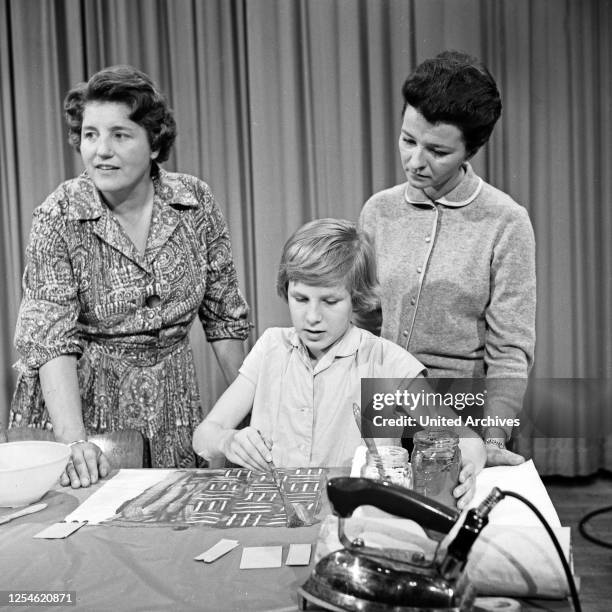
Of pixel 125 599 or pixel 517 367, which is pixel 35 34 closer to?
pixel 517 367

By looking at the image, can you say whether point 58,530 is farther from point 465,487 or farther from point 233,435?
point 465,487

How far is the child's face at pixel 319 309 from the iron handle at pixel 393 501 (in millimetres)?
796

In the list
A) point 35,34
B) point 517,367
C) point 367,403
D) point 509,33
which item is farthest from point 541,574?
point 35,34

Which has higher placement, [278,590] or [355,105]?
[355,105]

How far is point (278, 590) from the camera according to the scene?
105cm

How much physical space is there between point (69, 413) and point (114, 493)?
33cm

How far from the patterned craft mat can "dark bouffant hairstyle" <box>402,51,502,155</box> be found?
82 centimetres

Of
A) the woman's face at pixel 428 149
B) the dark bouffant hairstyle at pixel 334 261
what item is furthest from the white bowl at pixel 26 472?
the woman's face at pixel 428 149

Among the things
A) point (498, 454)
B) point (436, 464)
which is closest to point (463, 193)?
point (498, 454)

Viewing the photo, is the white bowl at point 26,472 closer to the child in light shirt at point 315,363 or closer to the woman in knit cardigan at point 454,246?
the child in light shirt at point 315,363

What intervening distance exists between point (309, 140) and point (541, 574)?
308 cm

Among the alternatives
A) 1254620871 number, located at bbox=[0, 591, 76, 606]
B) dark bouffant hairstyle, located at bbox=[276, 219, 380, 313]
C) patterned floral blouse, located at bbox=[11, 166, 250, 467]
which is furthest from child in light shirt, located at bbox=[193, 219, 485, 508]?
1254620871 number, located at bbox=[0, 591, 76, 606]

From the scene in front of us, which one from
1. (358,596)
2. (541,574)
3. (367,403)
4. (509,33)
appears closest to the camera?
(358,596)

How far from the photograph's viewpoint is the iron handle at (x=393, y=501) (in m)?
0.91
